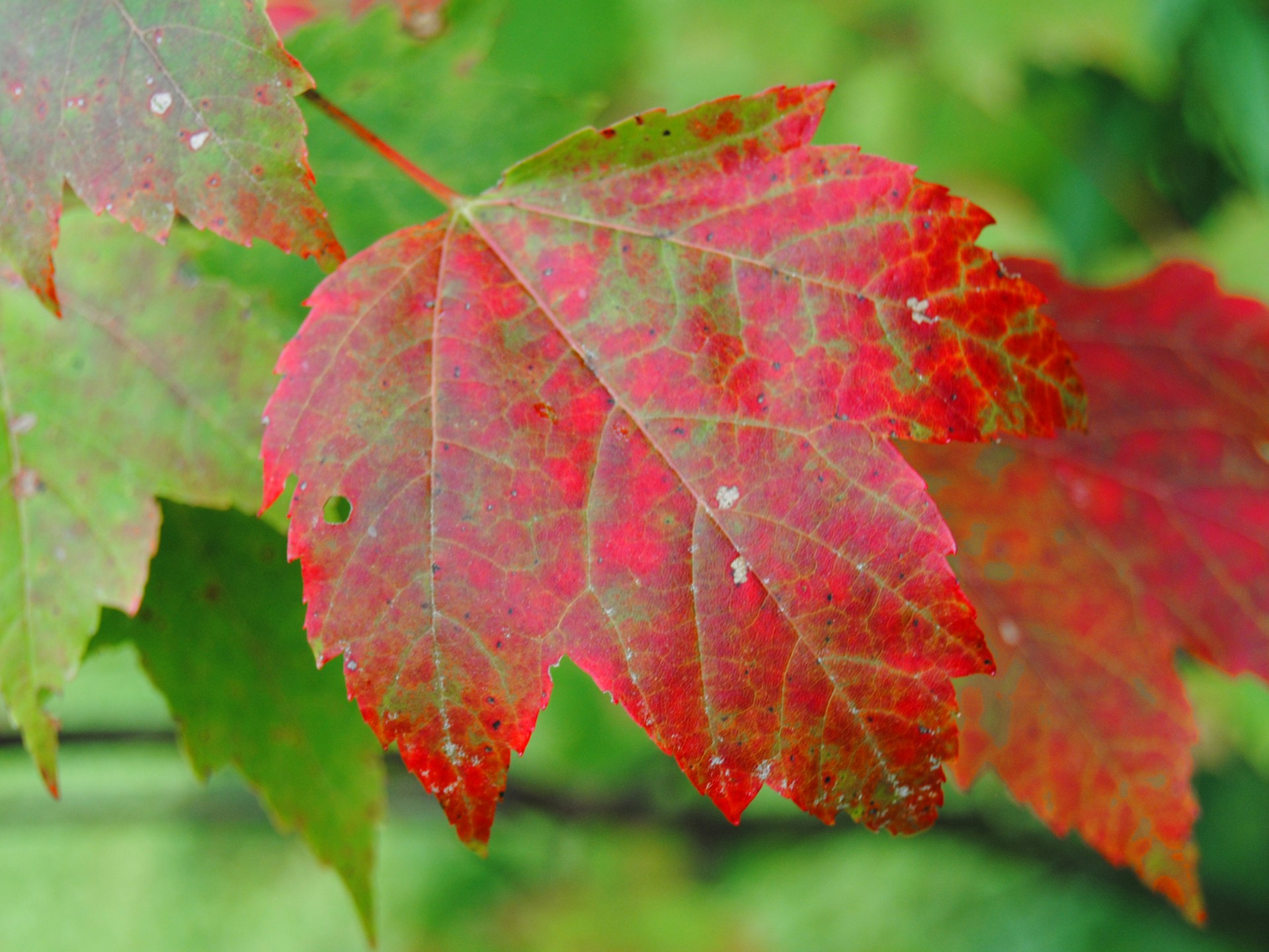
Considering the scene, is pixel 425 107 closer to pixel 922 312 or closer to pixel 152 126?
pixel 152 126

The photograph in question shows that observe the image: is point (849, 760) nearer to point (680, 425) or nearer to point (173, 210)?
point (680, 425)

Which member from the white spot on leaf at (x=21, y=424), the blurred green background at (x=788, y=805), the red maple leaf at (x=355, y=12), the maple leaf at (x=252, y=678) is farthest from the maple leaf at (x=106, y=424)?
the blurred green background at (x=788, y=805)

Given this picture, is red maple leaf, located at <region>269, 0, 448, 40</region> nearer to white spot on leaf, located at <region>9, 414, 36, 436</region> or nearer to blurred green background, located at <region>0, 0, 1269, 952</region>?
blurred green background, located at <region>0, 0, 1269, 952</region>

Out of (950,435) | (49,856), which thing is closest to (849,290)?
(950,435)

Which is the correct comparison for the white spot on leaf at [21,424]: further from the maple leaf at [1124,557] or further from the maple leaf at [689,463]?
the maple leaf at [1124,557]

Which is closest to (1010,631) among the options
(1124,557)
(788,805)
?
(1124,557)

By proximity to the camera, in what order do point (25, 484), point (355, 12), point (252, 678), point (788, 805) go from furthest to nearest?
1. point (788, 805)
2. point (355, 12)
3. point (252, 678)
4. point (25, 484)
